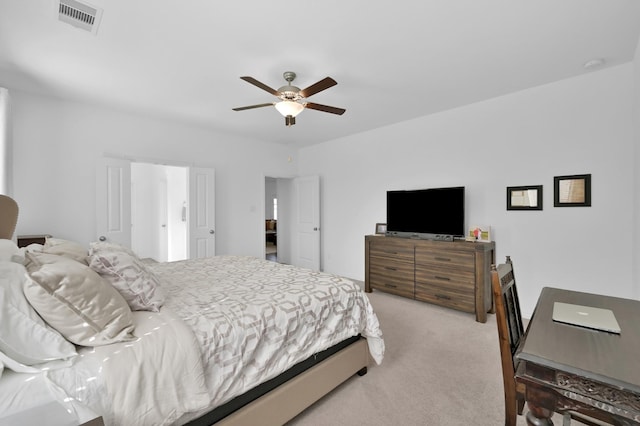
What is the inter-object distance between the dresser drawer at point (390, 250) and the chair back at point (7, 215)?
3805mm

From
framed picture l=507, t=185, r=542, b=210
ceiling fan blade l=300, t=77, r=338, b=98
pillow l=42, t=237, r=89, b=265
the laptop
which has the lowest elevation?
the laptop

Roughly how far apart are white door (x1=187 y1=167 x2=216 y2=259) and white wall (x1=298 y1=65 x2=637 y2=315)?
304 centimetres

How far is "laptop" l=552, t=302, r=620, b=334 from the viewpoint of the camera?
1.17 meters

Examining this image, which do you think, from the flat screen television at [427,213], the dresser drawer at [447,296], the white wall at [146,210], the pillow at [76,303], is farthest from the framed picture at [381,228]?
the white wall at [146,210]

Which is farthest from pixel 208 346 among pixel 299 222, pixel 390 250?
pixel 299 222

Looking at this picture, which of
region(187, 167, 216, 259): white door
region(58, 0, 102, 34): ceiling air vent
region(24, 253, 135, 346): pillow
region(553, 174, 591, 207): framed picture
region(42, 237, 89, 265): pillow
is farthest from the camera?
region(187, 167, 216, 259): white door

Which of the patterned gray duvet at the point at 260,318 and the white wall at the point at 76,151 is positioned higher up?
the white wall at the point at 76,151

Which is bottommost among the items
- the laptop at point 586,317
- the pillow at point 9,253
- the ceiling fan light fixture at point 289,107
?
the laptop at point 586,317

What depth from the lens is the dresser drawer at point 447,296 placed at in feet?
11.2

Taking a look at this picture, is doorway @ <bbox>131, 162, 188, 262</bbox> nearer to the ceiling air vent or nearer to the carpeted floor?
the ceiling air vent

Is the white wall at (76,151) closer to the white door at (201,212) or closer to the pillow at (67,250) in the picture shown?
the white door at (201,212)

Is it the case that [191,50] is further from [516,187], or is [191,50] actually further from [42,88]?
[516,187]

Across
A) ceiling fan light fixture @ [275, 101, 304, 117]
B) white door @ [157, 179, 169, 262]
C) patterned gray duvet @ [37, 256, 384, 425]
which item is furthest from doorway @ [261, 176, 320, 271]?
patterned gray duvet @ [37, 256, 384, 425]

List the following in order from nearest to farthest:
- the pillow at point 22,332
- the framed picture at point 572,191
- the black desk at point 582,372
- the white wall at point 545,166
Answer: the black desk at point 582,372
the pillow at point 22,332
the white wall at point 545,166
the framed picture at point 572,191
